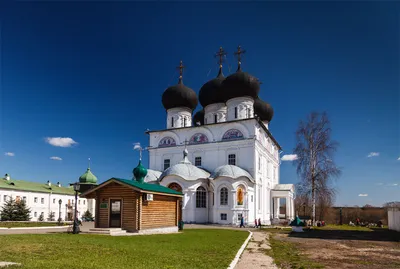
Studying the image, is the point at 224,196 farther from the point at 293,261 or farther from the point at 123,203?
the point at 293,261

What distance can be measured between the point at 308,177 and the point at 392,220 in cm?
777

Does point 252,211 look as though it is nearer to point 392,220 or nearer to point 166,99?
point 392,220

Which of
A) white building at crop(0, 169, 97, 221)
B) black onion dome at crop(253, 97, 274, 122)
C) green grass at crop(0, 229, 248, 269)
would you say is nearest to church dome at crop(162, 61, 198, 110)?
black onion dome at crop(253, 97, 274, 122)

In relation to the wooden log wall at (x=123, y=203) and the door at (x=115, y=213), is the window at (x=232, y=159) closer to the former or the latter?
the door at (x=115, y=213)

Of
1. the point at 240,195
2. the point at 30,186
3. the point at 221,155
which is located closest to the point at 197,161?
the point at 221,155

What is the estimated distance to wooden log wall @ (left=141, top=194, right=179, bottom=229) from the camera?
58.2 ft

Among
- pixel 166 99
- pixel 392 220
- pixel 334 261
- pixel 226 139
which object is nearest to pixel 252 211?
pixel 226 139

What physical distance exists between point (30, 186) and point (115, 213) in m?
37.3

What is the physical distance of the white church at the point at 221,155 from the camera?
31406 millimetres

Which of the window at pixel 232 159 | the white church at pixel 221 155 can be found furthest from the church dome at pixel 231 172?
the window at pixel 232 159

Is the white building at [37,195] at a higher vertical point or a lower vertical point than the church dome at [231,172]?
lower

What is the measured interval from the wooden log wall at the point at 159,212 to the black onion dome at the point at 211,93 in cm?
2231

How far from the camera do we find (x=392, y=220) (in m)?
28.6

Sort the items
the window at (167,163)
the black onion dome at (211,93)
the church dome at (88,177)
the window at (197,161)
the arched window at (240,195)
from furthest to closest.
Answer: the black onion dome at (211,93) < the church dome at (88,177) < the window at (167,163) < the window at (197,161) < the arched window at (240,195)
